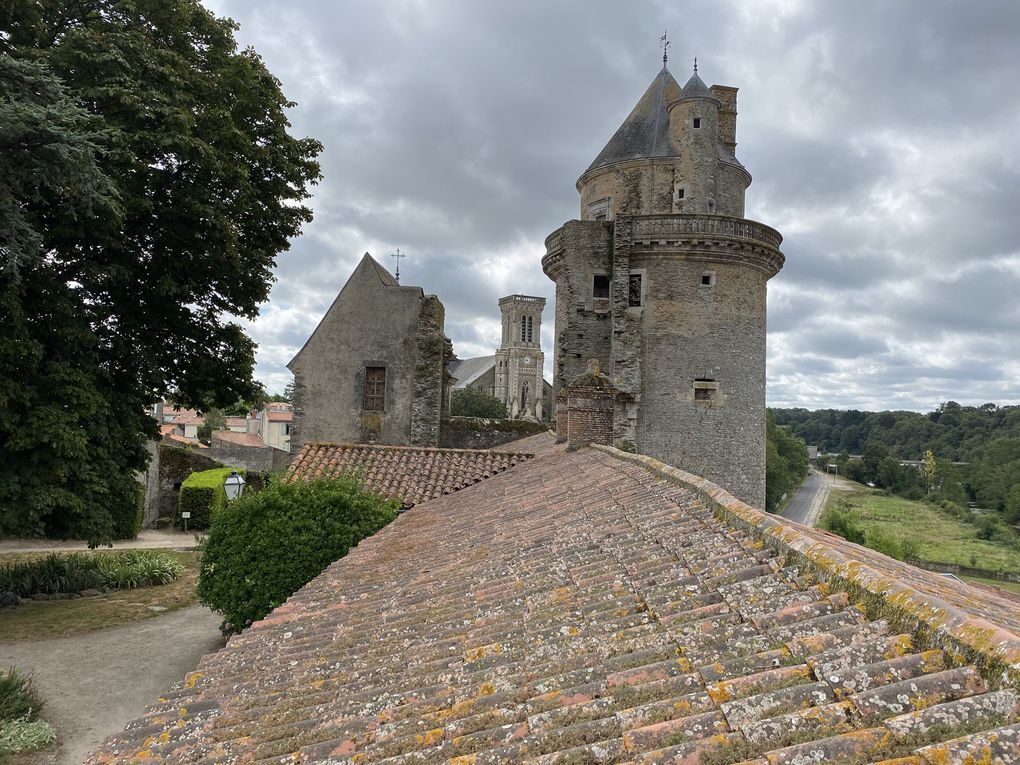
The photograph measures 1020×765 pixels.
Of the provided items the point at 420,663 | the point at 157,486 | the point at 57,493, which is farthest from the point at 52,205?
the point at 157,486

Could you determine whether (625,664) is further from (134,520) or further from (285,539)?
(134,520)

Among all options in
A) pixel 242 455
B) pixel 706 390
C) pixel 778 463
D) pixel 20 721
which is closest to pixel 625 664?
pixel 20 721

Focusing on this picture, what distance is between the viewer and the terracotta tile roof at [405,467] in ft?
42.8

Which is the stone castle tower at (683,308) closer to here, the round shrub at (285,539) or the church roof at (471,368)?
the round shrub at (285,539)

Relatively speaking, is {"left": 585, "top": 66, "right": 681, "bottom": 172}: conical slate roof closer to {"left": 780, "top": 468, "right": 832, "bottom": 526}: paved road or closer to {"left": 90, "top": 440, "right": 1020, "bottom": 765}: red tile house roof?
{"left": 90, "top": 440, "right": 1020, "bottom": 765}: red tile house roof

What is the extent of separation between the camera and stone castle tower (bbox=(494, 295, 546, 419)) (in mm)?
86500

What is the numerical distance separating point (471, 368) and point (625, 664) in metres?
91.2

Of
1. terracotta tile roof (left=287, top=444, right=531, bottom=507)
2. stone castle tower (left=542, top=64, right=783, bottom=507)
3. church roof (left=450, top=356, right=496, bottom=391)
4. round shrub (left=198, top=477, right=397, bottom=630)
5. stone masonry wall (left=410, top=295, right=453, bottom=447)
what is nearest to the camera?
round shrub (left=198, top=477, right=397, bottom=630)

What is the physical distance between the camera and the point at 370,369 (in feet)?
71.4

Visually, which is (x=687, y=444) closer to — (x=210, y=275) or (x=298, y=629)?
(x=210, y=275)

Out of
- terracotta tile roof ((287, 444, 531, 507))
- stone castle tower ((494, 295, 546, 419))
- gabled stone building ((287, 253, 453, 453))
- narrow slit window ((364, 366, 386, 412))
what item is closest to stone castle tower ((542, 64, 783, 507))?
gabled stone building ((287, 253, 453, 453))

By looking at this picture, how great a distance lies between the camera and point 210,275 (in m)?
15.2

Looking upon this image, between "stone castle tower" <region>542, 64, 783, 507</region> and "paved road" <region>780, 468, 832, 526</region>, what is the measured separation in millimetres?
Answer: 32764

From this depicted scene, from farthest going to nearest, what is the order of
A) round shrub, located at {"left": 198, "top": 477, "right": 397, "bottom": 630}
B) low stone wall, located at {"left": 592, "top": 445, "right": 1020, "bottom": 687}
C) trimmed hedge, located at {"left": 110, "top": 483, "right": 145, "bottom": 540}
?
1. trimmed hedge, located at {"left": 110, "top": 483, "right": 145, "bottom": 540}
2. round shrub, located at {"left": 198, "top": 477, "right": 397, "bottom": 630}
3. low stone wall, located at {"left": 592, "top": 445, "right": 1020, "bottom": 687}
